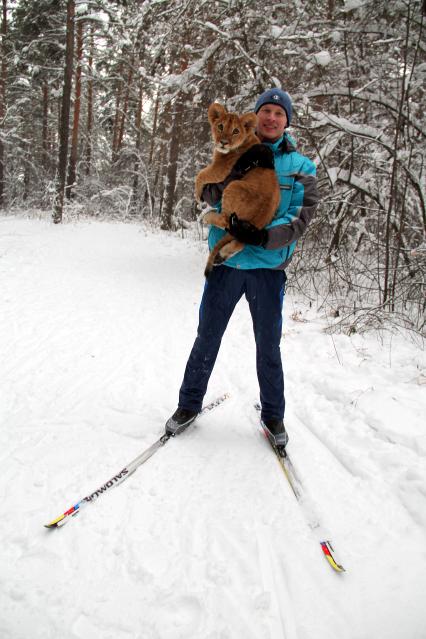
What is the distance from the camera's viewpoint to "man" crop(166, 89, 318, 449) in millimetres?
2217

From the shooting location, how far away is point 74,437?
258 centimetres

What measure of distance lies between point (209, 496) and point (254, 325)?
3.70 feet

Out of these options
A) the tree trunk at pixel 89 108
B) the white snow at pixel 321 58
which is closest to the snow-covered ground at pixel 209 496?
the white snow at pixel 321 58

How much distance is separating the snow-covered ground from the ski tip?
0.12 feet

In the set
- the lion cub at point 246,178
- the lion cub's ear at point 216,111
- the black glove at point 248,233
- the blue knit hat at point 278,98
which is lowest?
the black glove at point 248,233

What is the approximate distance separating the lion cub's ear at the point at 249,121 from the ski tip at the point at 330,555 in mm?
2336

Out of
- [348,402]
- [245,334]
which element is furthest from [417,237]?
[348,402]

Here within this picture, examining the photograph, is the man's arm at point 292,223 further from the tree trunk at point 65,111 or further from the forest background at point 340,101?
the tree trunk at point 65,111

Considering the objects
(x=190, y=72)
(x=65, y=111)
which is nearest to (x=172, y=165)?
(x=65, y=111)

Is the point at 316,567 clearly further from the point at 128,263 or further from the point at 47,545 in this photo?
the point at 128,263

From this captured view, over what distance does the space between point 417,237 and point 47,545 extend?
6.15m

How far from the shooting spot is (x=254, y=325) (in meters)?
2.52

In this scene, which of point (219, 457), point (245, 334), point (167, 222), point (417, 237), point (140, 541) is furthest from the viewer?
point (167, 222)

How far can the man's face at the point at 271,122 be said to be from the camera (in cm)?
225
